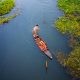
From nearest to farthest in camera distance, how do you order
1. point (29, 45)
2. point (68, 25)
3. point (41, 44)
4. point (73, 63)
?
point (73, 63), point (41, 44), point (29, 45), point (68, 25)

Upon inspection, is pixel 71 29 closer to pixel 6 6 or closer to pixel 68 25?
pixel 68 25

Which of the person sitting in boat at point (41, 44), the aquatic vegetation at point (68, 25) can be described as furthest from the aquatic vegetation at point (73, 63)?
the aquatic vegetation at point (68, 25)

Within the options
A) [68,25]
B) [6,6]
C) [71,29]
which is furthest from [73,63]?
[6,6]

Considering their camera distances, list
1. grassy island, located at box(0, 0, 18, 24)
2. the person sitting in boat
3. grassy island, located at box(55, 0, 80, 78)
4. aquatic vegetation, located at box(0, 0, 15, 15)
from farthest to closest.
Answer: aquatic vegetation, located at box(0, 0, 15, 15) → grassy island, located at box(0, 0, 18, 24) → the person sitting in boat → grassy island, located at box(55, 0, 80, 78)

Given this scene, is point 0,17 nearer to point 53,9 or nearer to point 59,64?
point 53,9

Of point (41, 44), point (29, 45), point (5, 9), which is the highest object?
point (41, 44)

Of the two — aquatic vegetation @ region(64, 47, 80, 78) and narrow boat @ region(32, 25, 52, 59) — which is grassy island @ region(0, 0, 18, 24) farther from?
aquatic vegetation @ region(64, 47, 80, 78)

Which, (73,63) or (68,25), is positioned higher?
(73,63)

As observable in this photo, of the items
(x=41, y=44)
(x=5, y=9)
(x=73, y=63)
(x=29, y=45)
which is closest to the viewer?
(x=73, y=63)

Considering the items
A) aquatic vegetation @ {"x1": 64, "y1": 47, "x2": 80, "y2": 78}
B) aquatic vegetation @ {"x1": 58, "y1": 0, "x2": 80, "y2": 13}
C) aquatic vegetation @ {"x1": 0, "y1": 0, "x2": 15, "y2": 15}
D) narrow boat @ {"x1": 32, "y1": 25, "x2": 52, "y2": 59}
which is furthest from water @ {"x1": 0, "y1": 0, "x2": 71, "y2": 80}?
aquatic vegetation @ {"x1": 0, "y1": 0, "x2": 15, "y2": 15}
